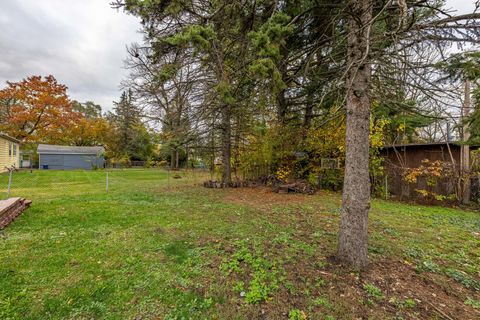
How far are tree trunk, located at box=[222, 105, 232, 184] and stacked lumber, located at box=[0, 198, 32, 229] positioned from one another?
5963 mm

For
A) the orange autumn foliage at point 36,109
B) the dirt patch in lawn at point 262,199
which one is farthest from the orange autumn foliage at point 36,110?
the dirt patch in lawn at point 262,199

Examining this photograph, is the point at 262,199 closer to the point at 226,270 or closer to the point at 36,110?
the point at 226,270

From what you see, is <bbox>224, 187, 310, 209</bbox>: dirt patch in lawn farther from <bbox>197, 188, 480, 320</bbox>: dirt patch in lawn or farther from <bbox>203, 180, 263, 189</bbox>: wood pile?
<bbox>197, 188, 480, 320</bbox>: dirt patch in lawn

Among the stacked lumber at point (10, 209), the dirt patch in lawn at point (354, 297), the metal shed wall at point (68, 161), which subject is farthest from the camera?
the metal shed wall at point (68, 161)

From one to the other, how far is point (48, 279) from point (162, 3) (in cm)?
556

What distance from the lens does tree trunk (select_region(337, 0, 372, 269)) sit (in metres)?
2.57

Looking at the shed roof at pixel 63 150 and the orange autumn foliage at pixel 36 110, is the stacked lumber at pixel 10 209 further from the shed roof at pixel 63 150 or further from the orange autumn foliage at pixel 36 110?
the shed roof at pixel 63 150

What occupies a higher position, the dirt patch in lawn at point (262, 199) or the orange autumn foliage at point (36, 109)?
the orange autumn foliage at point (36, 109)

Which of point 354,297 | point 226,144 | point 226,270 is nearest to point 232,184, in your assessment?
point 226,144

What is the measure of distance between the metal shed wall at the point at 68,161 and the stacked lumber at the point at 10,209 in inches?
837

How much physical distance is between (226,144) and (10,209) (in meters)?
6.27

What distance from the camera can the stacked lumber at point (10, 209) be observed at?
4.06m

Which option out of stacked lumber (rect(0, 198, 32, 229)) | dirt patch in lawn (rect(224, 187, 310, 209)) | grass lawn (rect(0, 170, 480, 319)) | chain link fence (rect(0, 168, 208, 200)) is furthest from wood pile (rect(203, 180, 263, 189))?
stacked lumber (rect(0, 198, 32, 229))

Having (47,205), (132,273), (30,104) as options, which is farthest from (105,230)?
(30,104)
